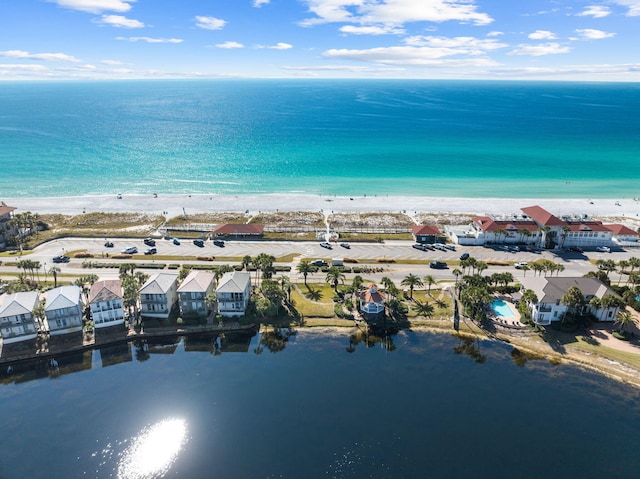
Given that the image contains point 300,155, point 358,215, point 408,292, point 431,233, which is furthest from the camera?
point 300,155

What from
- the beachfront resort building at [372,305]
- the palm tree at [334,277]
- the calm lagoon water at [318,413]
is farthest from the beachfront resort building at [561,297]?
the palm tree at [334,277]

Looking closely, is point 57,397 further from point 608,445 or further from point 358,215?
point 358,215

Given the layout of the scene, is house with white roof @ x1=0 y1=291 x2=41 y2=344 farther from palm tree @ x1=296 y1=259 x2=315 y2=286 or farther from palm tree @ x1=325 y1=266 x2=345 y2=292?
palm tree @ x1=325 y1=266 x2=345 y2=292

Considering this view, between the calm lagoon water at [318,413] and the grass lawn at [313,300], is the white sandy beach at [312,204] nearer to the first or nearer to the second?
the grass lawn at [313,300]

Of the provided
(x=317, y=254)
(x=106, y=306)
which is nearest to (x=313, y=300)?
(x=317, y=254)

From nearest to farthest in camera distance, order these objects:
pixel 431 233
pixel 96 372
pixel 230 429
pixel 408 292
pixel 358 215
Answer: pixel 230 429 < pixel 96 372 < pixel 408 292 < pixel 431 233 < pixel 358 215

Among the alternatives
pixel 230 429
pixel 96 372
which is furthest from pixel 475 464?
pixel 96 372
